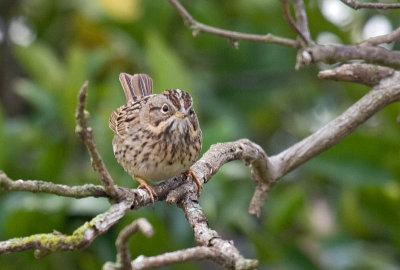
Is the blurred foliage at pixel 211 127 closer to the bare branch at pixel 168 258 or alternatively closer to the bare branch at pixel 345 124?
the bare branch at pixel 345 124

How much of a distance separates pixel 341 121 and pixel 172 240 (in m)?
1.52

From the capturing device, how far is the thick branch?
2088 mm

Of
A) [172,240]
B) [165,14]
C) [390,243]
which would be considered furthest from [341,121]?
[165,14]

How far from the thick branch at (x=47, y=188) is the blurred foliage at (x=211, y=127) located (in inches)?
84.3

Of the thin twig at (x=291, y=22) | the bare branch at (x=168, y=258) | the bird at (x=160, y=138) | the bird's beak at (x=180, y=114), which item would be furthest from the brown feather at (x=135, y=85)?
the bare branch at (x=168, y=258)

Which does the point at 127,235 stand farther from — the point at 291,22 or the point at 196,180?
the point at 291,22

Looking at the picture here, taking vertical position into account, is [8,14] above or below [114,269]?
above

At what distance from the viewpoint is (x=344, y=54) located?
327 cm

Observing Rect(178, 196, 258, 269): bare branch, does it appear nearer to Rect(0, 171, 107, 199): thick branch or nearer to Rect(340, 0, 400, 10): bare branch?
Rect(0, 171, 107, 199): thick branch

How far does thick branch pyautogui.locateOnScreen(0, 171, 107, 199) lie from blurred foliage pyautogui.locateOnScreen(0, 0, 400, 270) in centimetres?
214

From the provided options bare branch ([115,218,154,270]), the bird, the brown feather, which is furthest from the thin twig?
bare branch ([115,218,154,270])

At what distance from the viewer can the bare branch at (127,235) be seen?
194cm

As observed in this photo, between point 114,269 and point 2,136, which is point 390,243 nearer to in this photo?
point 2,136

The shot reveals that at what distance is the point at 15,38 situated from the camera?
237 inches
